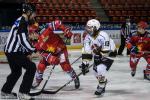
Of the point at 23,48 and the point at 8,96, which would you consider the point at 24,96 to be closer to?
the point at 8,96

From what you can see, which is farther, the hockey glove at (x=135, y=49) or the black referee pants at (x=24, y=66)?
the hockey glove at (x=135, y=49)

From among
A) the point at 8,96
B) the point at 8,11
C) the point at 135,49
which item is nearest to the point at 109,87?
the point at 135,49

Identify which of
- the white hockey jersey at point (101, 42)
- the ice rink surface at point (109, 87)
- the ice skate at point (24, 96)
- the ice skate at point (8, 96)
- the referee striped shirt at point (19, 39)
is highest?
the referee striped shirt at point (19, 39)

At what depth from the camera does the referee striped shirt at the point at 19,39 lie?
5.90m

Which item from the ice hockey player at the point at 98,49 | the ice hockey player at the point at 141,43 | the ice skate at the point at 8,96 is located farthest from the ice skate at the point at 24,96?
the ice hockey player at the point at 141,43

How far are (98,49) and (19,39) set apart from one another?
1.41 m

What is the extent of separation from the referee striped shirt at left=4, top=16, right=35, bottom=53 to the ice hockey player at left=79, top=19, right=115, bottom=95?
1176 millimetres

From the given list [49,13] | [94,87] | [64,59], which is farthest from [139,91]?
[49,13]

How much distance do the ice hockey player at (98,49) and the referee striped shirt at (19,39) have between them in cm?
118

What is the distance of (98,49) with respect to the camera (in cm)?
679

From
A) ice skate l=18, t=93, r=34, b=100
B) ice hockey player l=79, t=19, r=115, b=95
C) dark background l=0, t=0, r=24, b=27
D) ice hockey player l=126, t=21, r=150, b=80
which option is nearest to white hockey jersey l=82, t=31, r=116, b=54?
→ ice hockey player l=79, t=19, r=115, b=95

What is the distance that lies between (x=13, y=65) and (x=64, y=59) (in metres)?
1.39

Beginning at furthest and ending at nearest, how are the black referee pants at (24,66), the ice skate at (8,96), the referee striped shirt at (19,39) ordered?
the ice skate at (8,96) → the black referee pants at (24,66) → the referee striped shirt at (19,39)

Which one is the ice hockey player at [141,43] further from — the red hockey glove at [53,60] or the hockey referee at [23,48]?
the hockey referee at [23,48]
